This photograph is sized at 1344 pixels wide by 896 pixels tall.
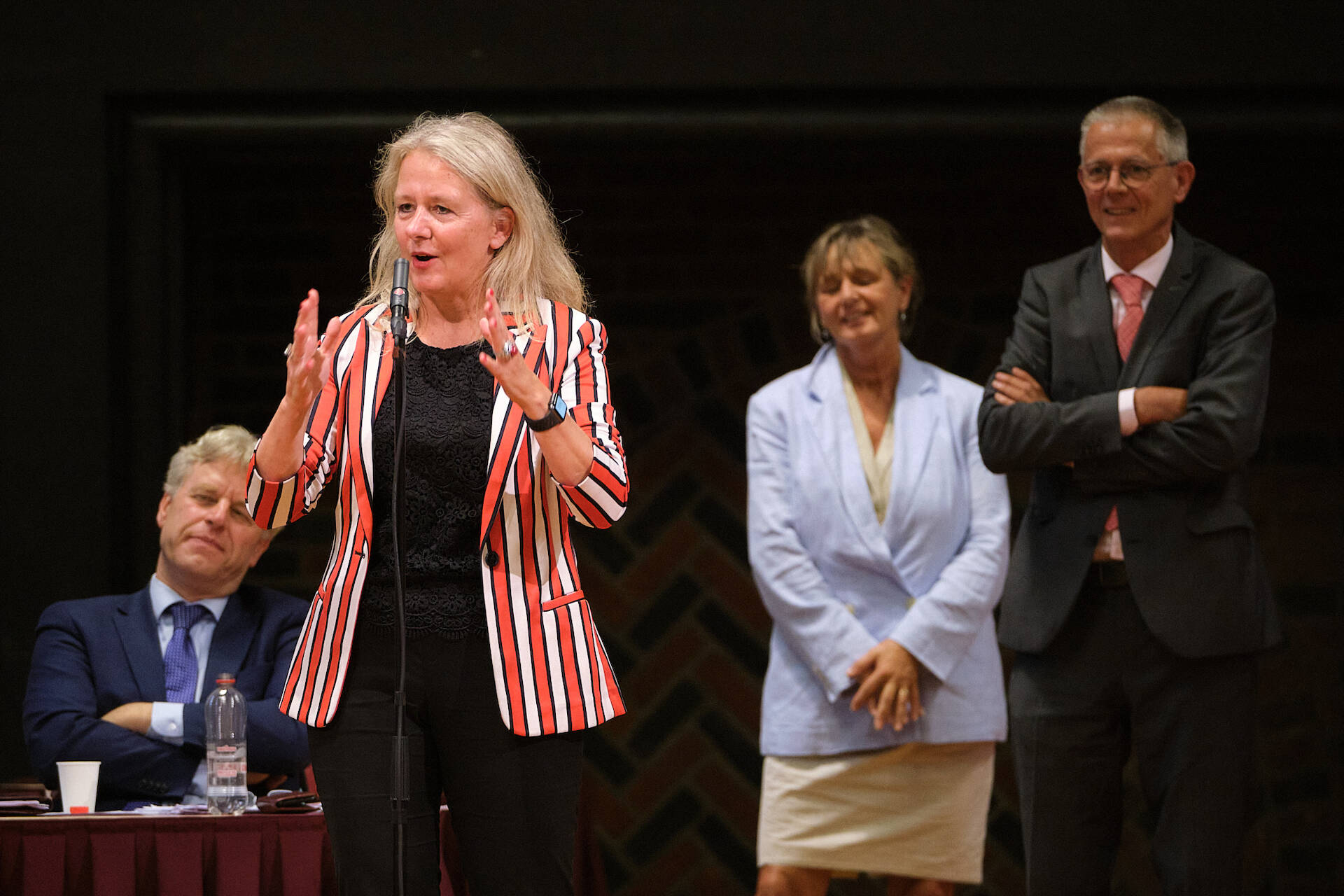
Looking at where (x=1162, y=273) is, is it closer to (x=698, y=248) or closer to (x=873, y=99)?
(x=873, y=99)

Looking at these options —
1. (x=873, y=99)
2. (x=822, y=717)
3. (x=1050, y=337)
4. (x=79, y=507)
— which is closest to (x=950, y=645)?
(x=822, y=717)

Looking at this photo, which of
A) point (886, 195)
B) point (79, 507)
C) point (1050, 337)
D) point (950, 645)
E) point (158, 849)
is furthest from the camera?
point (886, 195)

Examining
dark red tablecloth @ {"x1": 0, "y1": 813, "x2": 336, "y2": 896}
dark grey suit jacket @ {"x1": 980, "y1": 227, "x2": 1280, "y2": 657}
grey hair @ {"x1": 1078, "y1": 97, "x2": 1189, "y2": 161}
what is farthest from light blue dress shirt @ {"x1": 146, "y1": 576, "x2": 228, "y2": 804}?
grey hair @ {"x1": 1078, "y1": 97, "x2": 1189, "y2": 161}

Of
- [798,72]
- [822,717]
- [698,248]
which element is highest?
[798,72]

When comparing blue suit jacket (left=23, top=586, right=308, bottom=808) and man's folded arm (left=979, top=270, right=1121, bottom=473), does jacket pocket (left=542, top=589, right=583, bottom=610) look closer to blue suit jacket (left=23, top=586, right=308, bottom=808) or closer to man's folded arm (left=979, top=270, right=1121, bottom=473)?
man's folded arm (left=979, top=270, right=1121, bottom=473)

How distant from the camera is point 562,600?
200 cm

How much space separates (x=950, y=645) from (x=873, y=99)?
1.60m

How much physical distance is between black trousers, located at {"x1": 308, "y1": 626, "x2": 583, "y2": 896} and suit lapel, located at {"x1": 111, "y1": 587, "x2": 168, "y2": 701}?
148cm

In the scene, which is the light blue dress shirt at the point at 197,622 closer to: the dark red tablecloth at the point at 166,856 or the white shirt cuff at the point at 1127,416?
the dark red tablecloth at the point at 166,856

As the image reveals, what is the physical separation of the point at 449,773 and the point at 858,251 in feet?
6.93

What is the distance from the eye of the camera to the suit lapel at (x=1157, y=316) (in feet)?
9.66

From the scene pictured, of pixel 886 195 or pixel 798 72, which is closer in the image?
pixel 798 72

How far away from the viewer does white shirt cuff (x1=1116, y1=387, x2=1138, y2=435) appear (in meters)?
2.85

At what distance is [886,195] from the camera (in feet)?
→ 16.1
